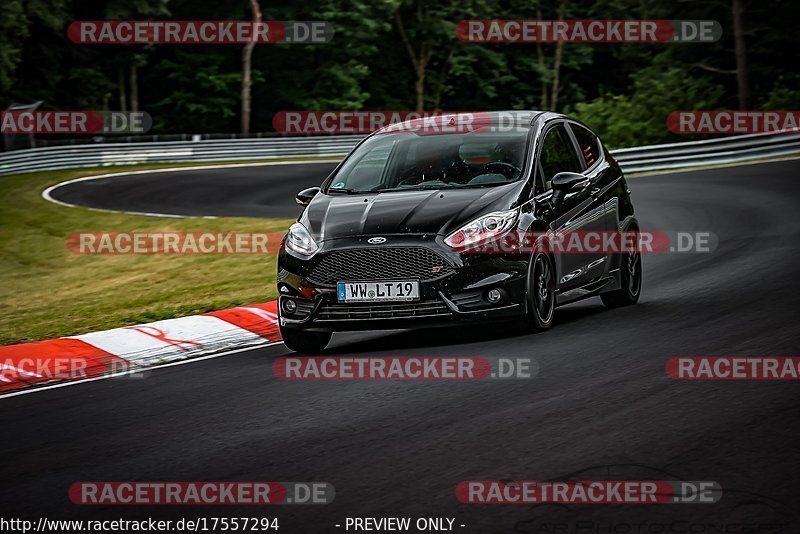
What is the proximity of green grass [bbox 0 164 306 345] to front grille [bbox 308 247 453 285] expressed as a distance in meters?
3.55

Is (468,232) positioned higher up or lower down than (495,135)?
lower down

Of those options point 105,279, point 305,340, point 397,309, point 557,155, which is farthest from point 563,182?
point 105,279

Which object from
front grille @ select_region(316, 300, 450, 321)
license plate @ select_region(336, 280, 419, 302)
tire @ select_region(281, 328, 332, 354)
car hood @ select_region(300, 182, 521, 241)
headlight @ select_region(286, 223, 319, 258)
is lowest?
tire @ select_region(281, 328, 332, 354)

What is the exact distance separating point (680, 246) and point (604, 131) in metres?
26.0

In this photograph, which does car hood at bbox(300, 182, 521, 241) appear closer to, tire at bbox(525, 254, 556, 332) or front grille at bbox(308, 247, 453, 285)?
front grille at bbox(308, 247, 453, 285)

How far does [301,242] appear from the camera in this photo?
9547mm

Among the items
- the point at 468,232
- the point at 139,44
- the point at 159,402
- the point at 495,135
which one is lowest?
the point at 159,402

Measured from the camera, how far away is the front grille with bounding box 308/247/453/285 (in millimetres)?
9086

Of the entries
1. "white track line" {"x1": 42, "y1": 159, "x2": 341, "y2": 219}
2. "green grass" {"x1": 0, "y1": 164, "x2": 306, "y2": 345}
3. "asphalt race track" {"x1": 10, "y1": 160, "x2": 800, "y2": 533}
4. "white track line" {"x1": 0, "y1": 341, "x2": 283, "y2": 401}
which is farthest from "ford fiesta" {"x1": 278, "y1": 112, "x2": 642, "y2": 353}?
"white track line" {"x1": 42, "y1": 159, "x2": 341, "y2": 219}

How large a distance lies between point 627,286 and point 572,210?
1.31 m

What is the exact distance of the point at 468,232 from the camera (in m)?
9.23

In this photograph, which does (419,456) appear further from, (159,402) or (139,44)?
(139,44)

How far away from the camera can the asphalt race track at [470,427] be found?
5.31m

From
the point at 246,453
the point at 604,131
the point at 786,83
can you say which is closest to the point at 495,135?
the point at 246,453
